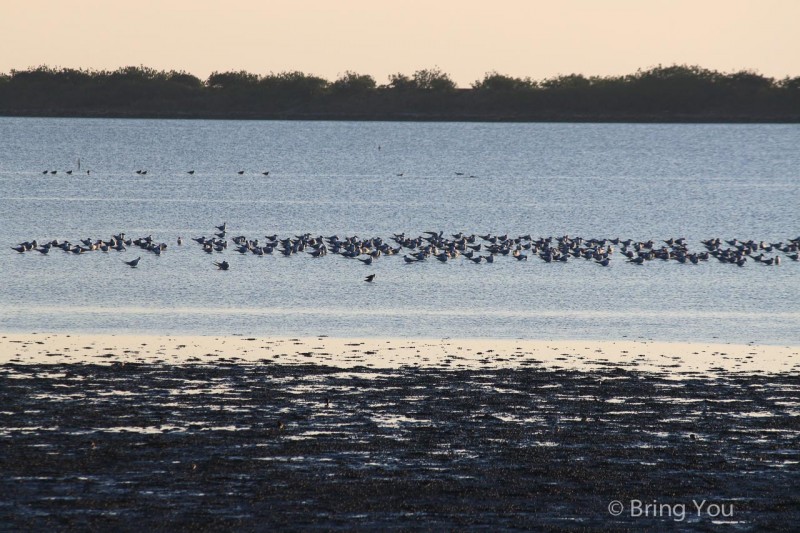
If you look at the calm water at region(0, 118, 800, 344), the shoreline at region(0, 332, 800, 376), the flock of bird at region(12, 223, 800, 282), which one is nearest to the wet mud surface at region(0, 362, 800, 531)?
the shoreline at region(0, 332, 800, 376)

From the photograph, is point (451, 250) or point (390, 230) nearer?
point (451, 250)

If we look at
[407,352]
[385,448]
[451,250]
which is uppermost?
[451,250]

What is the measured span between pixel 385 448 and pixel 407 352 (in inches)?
295

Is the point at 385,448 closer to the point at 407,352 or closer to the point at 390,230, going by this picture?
the point at 407,352

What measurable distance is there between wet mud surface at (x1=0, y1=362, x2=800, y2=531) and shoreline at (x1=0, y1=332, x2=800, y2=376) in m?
0.90

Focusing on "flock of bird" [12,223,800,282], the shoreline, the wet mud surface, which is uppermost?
"flock of bird" [12,223,800,282]

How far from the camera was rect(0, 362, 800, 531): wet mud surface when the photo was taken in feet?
43.0

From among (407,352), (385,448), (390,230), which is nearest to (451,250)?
(390,230)

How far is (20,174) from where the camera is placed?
306ft

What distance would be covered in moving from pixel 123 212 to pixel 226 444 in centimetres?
4923

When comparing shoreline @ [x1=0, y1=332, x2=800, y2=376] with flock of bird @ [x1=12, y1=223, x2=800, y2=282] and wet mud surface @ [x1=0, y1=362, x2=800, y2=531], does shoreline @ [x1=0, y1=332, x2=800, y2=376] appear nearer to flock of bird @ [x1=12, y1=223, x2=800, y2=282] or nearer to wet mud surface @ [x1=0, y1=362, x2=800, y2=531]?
wet mud surface @ [x1=0, y1=362, x2=800, y2=531]

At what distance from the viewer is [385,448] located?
15.5 metres

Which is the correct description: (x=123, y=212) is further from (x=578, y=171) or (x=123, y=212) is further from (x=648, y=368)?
(x=578, y=171)

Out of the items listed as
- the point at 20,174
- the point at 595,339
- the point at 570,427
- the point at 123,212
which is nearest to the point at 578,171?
the point at 20,174
